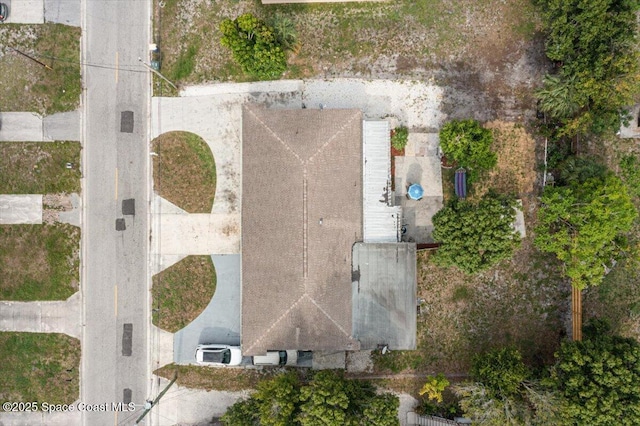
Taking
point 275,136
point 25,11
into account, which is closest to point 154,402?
point 275,136

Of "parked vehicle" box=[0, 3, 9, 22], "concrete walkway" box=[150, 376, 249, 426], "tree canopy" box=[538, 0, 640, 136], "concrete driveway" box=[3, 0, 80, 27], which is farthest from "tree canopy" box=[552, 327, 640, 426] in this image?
"parked vehicle" box=[0, 3, 9, 22]

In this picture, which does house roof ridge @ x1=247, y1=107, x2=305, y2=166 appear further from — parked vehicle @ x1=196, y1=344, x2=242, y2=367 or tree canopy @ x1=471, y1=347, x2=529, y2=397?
tree canopy @ x1=471, y1=347, x2=529, y2=397

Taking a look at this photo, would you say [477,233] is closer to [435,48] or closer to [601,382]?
[601,382]

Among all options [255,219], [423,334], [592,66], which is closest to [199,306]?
[255,219]

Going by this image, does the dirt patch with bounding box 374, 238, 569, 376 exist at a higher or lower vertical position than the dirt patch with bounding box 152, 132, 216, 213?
lower

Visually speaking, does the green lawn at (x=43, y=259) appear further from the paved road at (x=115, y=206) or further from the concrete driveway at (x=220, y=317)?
the concrete driveway at (x=220, y=317)

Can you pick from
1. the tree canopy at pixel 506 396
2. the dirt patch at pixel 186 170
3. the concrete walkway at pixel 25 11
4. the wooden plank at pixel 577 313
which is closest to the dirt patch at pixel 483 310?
the wooden plank at pixel 577 313
